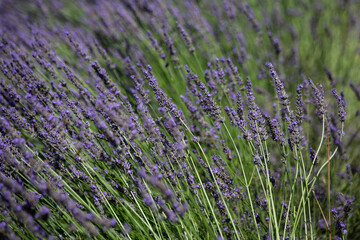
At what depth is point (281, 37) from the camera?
2.69 m

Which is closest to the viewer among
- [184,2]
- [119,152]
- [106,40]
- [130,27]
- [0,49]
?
[119,152]

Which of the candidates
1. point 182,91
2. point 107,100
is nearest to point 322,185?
point 182,91

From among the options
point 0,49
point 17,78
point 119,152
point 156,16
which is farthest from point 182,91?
point 0,49

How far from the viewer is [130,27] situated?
91.8 inches

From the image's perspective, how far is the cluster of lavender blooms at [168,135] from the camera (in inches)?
47.8

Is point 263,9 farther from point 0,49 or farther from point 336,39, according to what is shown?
point 0,49

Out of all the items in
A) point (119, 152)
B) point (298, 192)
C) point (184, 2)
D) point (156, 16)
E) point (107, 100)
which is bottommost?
point (119, 152)

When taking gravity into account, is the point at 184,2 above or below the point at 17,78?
above

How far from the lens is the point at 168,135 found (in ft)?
5.18

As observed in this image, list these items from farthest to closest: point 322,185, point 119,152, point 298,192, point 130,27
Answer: point 130,27 < point 322,185 < point 298,192 < point 119,152

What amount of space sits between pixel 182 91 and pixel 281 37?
1299 mm

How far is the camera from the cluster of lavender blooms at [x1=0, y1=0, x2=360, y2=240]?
1213 mm

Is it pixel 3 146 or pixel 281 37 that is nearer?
pixel 3 146

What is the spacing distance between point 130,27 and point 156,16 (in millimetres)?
233
